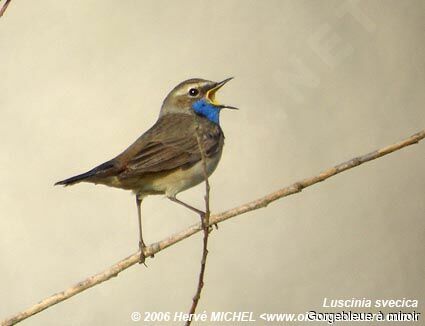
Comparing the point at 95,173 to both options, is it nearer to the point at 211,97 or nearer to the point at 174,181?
the point at 174,181

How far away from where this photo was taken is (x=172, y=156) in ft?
11.7

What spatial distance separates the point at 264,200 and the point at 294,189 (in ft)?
0.37

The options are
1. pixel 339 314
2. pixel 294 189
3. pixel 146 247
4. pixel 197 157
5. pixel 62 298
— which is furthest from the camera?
pixel 339 314

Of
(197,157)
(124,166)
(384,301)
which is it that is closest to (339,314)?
(384,301)

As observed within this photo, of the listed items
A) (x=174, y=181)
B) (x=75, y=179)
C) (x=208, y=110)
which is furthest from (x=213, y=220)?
(x=208, y=110)

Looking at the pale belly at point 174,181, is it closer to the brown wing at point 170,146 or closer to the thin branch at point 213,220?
the brown wing at point 170,146

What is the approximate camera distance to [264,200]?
259cm

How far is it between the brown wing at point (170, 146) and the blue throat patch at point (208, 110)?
5cm

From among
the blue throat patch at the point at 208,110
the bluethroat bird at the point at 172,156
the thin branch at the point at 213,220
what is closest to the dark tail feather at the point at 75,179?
the bluethroat bird at the point at 172,156

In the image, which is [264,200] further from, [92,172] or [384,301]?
[384,301]

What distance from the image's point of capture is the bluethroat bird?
3402 mm

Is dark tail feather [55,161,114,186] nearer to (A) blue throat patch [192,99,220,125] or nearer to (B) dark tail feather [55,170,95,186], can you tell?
(B) dark tail feather [55,170,95,186]

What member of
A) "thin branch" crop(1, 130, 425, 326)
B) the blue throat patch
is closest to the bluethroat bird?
the blue throat patch

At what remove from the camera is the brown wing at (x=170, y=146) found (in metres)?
3.45
